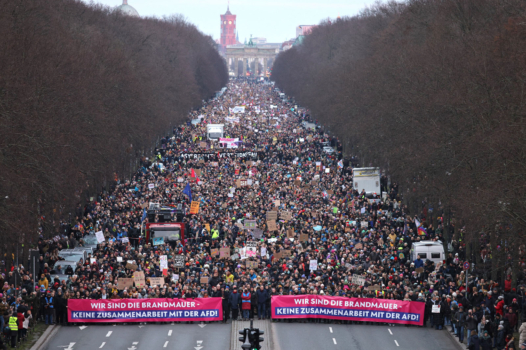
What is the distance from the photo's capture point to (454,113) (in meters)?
42.9

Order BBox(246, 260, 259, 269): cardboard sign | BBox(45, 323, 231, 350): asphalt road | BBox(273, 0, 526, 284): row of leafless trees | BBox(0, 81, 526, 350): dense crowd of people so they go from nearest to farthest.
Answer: BBox(45, 323, 231, 350): asphalt road → BBox(0, 81, 526, 350): dense crowd of people → BBox(273, 0, 526, 284): row of leafless trees → BBox(246, 260, 259, 269): cardboard sign

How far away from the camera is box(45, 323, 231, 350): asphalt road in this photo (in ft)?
93.2

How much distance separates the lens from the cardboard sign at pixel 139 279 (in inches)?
1339

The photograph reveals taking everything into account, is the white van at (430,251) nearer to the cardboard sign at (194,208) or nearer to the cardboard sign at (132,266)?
the cardboard sign at (132,266)

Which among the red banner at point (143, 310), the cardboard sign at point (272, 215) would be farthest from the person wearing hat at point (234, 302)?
the cardboard sign at point (272, 215)

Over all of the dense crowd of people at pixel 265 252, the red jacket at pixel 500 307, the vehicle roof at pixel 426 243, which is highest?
the red jacket at pixel 500 307

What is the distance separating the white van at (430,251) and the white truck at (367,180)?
17.0 metres

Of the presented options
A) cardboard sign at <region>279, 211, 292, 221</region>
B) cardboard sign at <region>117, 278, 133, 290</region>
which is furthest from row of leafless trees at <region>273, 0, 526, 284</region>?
cardboard sign at <region>117, 278, 133, 290</region>

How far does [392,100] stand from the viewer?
192 feet

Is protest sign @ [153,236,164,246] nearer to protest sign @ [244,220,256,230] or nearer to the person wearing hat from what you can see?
protest sign @ [244,220,256,230]

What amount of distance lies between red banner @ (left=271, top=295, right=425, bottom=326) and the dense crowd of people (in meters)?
0.39

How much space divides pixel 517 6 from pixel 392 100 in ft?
35.1

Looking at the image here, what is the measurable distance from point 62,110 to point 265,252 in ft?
39.0

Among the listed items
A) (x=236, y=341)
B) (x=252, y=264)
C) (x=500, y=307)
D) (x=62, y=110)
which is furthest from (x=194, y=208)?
(x=500, y=307)
